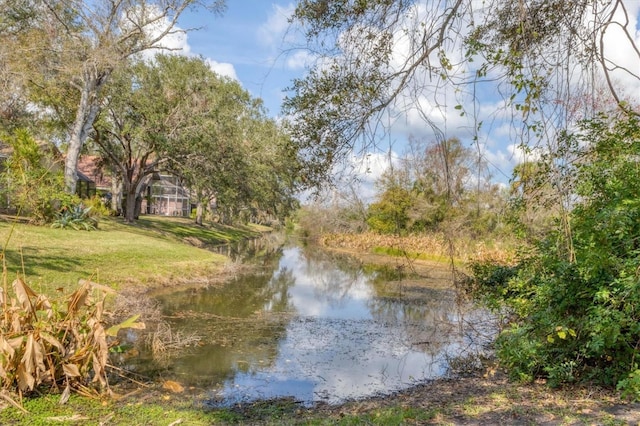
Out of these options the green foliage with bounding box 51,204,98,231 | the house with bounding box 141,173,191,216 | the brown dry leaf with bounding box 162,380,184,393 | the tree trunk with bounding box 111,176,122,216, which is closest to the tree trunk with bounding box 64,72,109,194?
the green foliage with bounding box 51,204,98,231

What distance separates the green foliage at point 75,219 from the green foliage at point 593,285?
678 inches

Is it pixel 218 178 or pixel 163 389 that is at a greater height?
pixel 218 178

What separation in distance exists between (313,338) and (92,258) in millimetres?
7668

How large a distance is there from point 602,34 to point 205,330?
8.55m

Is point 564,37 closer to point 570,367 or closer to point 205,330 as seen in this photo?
point 570,367

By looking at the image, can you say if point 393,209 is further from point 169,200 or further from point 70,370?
point 169,200

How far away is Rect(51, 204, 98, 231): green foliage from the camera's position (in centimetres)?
1806

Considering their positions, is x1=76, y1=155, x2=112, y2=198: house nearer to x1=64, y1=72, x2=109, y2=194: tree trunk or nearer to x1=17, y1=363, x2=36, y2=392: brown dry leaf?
x1=64, y1=72, x2=109, y2=194: tree trunk

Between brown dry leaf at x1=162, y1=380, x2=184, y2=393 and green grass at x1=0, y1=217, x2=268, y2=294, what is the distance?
3.51 m

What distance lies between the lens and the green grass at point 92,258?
10961 mm

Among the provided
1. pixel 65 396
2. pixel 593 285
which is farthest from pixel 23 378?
pixel 593 285

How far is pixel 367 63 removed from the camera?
4.93 metres

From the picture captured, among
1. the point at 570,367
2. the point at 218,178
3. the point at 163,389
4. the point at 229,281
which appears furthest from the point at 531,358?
the point at 218,178

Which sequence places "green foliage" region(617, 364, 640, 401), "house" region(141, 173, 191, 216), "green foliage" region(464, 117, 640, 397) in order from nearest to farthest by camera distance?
1. "green foliage" region(617, 364, 640, 401)
2. "green foliage" region(464, 117, 640, 397)
3. "house" region(141, 173, 191, 216)
